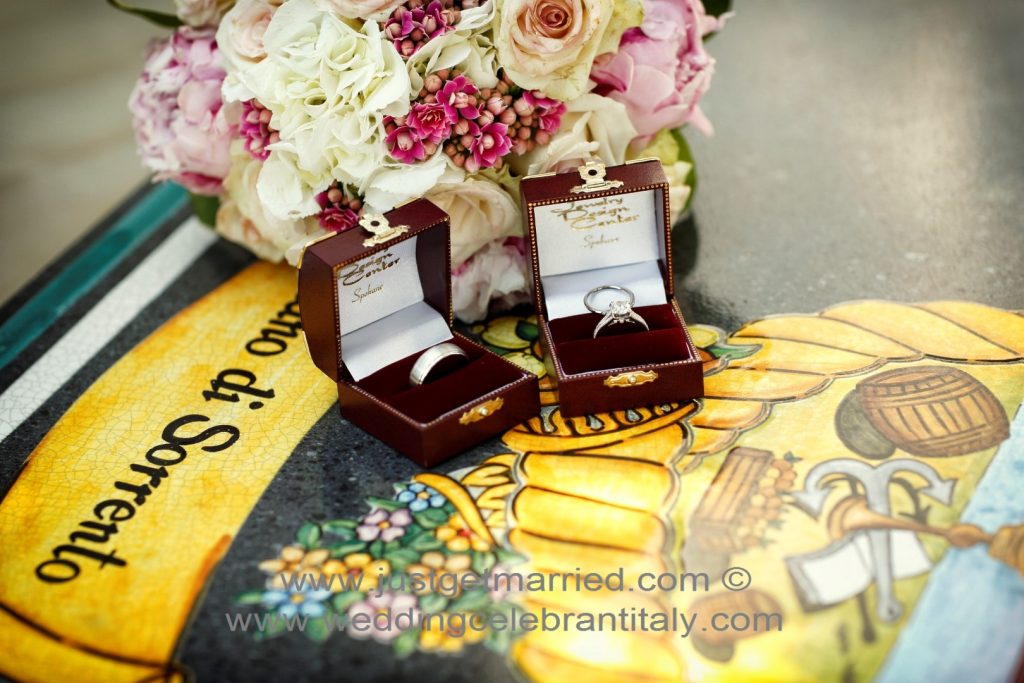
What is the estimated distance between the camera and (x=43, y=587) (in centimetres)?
106

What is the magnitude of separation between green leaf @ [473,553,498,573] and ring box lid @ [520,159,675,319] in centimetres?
35

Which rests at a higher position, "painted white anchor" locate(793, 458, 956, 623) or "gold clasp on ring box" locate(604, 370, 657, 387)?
"gold clasp on ring box" locate(604, 370, 657, 387)

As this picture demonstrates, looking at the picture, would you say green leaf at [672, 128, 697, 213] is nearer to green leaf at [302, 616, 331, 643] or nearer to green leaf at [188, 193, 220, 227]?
green leaf at [188, 193, 220, 227]

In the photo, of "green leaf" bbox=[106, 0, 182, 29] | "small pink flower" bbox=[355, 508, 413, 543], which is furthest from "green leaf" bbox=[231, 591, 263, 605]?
"green leaf" bbox=[106, 0, 182, 29]

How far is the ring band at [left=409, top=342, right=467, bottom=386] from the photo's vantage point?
1217 millimetres

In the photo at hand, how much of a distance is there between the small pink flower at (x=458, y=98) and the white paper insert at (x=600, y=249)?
15 centimetres

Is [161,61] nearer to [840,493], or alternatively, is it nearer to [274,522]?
[274,522]

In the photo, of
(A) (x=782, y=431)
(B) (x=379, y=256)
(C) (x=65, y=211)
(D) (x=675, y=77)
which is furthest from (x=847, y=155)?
(C) (x=65, y=211)

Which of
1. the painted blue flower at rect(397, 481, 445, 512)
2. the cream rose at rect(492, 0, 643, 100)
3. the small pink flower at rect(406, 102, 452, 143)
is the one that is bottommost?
the painted blue flower at rect(397, 481, 445, 512)

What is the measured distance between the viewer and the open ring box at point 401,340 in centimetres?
115

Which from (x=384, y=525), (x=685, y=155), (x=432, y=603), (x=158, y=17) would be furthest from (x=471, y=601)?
(x=158, y=17)

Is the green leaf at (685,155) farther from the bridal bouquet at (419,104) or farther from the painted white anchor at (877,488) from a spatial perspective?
the painted white anchor at (877,488)

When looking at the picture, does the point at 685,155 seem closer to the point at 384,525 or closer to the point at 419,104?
the point at 419,104

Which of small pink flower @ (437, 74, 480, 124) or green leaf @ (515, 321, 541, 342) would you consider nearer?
small pink flower @ (437, 74, 480, 124)
